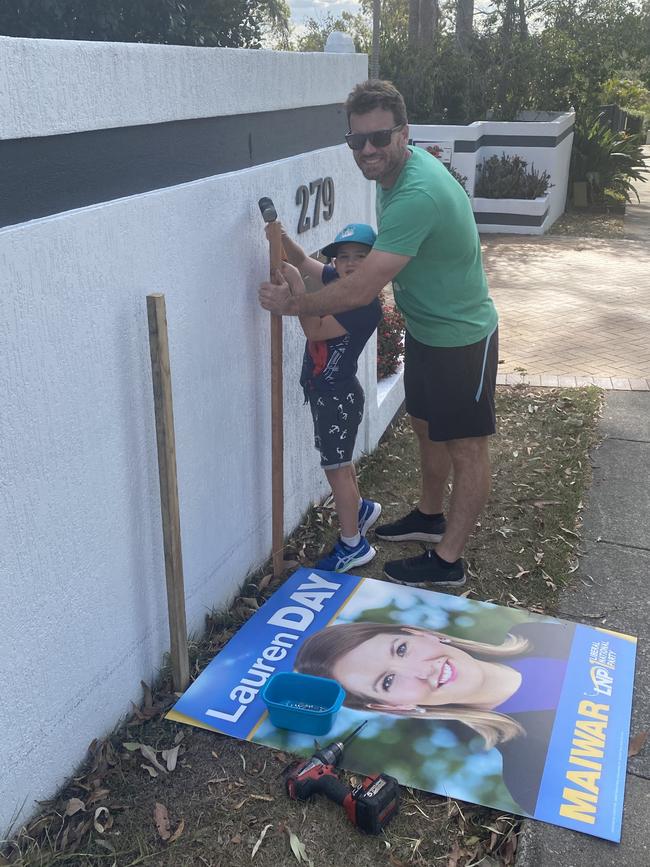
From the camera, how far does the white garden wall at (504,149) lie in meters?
12.4

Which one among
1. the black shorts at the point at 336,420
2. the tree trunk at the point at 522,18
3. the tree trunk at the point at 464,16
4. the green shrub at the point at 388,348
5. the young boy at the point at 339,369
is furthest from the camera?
the tree trunk at the point at 464,16

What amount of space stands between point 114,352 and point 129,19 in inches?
327

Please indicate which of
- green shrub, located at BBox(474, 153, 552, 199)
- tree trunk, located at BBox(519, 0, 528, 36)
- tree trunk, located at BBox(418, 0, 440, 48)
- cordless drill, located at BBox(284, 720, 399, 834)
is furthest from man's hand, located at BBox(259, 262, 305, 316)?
tree trunk, located at BBox(519, 0, 528, 36)

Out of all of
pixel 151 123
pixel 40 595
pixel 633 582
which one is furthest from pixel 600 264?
pixel 40 595

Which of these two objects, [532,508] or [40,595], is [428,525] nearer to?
[532,508]

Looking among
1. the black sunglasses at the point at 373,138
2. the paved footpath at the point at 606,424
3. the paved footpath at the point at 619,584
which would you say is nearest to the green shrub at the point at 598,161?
the paved footpath at the point at 606,424

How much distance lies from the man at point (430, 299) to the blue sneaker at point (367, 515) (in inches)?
14.0

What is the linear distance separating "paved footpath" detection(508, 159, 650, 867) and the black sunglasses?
2.15 metres

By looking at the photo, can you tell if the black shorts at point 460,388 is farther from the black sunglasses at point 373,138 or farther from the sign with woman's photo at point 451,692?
the black sunglasses at point 373,138

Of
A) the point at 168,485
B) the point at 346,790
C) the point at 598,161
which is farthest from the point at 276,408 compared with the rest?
the point at 598,161

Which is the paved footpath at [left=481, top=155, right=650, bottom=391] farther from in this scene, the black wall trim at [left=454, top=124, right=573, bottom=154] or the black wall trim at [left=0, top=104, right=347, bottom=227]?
the black wall trim at [left=0, top=104, right=347, bottom=227]

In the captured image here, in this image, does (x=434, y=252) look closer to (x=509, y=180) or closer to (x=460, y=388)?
(x=460, y=388)

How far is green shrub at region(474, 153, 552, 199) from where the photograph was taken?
41.4 ft

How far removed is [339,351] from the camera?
3678mm
